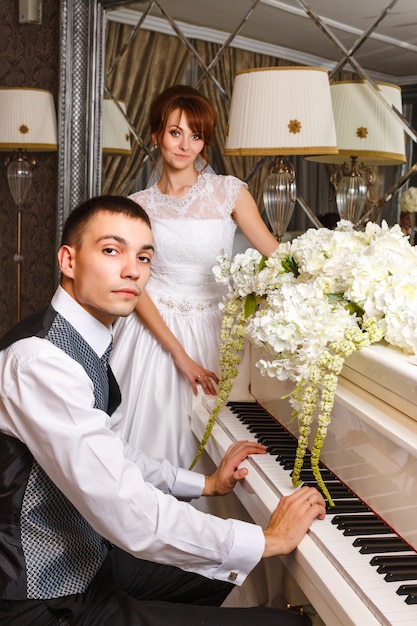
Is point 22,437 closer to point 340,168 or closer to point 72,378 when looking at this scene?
point 72,378

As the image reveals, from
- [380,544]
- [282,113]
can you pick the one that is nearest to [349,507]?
[380,544]

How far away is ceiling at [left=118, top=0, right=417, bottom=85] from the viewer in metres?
3.03

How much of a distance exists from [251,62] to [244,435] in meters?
2.06

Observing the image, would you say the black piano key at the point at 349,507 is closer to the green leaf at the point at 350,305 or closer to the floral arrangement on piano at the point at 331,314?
the floral arrangement on piano at the point at 331,314

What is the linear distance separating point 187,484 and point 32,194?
315 cm

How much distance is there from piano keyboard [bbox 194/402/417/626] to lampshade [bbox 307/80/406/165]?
157 centimetres

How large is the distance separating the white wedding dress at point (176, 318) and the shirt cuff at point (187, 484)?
82 cm

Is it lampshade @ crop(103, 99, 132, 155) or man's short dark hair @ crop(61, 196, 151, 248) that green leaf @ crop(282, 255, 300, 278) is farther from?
lampshade @ crop(103, 99, 132, 155)

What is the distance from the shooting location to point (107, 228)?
5.45 ft

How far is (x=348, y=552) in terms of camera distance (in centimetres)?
144

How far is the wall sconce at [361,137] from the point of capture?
311 cm

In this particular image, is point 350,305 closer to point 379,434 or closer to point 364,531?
point 379,434

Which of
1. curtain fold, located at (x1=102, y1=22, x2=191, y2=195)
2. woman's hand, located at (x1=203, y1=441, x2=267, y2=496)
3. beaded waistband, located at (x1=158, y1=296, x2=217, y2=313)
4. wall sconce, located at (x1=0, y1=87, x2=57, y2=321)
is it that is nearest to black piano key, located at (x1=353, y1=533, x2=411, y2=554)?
woman's hand, located at (x1=203, y1=441, x2=267, y2=496)

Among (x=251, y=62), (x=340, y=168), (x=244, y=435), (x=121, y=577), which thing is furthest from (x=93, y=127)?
(x=121, y=577)
